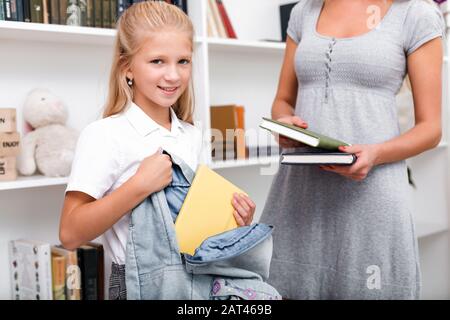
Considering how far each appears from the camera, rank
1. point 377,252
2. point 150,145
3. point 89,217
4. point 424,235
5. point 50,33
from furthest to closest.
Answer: point 424,235
point 50,33
point 377,252
point 150,145
point 89,217

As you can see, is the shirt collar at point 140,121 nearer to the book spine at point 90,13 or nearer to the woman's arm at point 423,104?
the woman's arm at point 423,104

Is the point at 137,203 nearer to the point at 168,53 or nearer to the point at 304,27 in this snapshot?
the point at 168,53

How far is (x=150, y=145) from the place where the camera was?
3.54 feet

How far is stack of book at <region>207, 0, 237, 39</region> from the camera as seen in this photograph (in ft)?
6.17

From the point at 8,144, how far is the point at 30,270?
0.38m

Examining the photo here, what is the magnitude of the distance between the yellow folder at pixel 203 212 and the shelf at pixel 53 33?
0.69 m

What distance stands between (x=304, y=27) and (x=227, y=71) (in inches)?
33.7

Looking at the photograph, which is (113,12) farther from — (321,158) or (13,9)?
(321,158)

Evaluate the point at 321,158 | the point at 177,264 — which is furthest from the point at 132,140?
the point at 321,158

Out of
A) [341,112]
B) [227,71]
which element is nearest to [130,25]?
[341,112]

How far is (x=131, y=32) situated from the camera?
43.3 inches

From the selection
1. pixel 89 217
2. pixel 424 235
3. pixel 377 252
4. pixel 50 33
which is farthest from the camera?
pixel 424 235

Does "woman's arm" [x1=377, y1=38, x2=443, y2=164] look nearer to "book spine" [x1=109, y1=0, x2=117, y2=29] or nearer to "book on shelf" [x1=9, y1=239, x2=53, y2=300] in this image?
"book spine" [x1=109, y1=0, x2=117, y2=29]

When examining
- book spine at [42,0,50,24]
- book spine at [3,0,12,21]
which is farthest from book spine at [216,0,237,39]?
book spine at [3,0,12,21]
